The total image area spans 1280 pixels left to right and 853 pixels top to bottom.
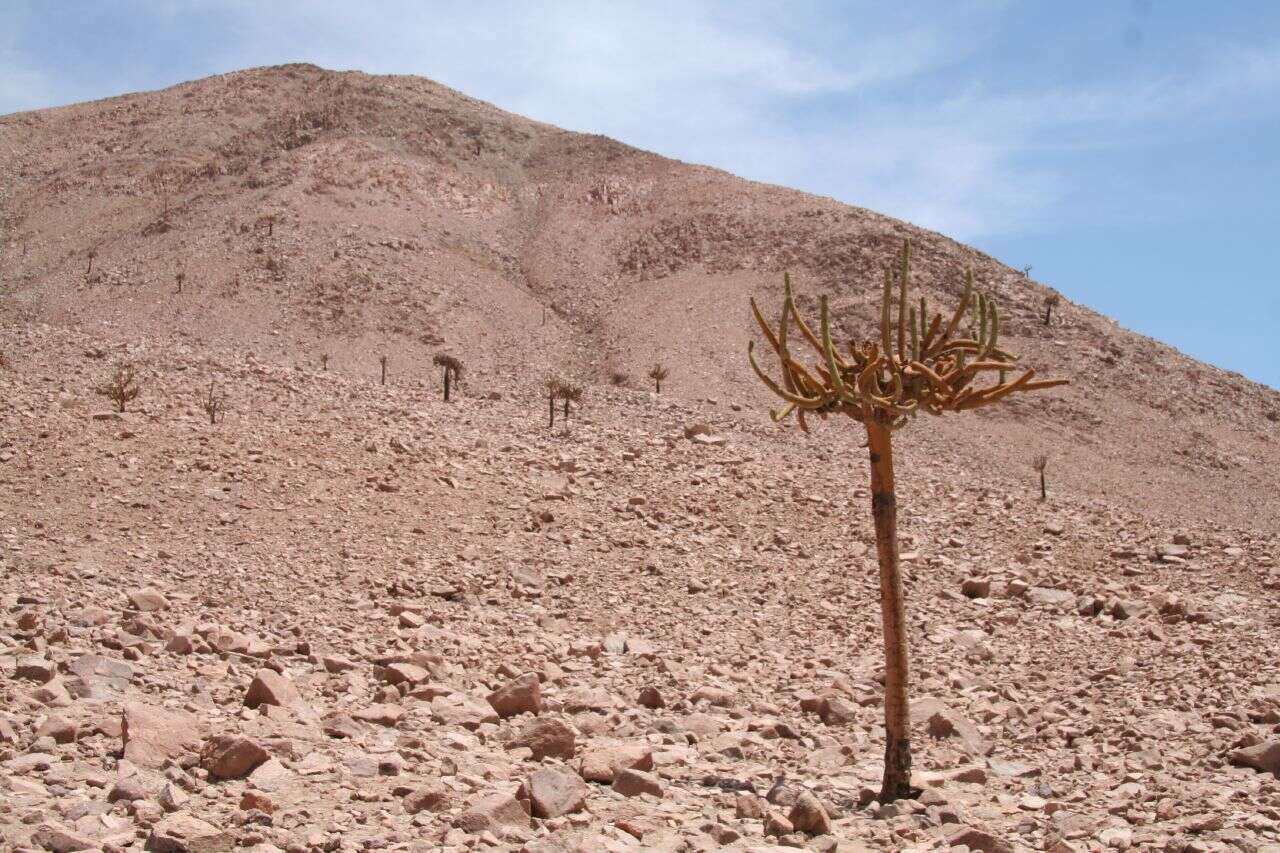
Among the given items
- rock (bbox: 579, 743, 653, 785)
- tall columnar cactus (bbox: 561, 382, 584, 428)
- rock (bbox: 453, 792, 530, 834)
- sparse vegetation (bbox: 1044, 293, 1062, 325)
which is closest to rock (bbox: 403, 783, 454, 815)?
rock (bbox: 453, 792, 530, 834)

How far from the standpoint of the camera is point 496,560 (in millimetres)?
12484

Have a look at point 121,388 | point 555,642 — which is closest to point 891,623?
point 555,642

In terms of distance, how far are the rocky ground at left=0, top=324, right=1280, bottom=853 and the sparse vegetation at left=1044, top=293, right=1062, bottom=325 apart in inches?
852

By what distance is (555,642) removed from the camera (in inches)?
414

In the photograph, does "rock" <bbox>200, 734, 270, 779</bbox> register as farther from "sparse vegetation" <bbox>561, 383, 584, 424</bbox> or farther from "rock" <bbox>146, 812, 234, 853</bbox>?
"sparse vegetation" <bbox>561, 383, 584, 424</bbox>

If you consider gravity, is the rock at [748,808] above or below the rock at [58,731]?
below

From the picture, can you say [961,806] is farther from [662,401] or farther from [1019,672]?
[662,401]

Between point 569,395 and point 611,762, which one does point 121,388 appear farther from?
point 611,762

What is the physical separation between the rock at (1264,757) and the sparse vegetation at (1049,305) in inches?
1266

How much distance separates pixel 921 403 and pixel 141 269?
121ft

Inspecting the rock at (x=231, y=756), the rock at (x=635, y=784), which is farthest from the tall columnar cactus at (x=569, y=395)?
the rock at (x=231, y=756)

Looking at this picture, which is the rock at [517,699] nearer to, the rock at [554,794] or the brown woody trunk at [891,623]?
the rock at [554,794]

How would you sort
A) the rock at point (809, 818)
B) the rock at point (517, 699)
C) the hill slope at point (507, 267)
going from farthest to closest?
the hill slope at point (507, 267), the rock at point (517, 699), the rock at point (809, 818)

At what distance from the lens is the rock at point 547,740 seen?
291 inches
